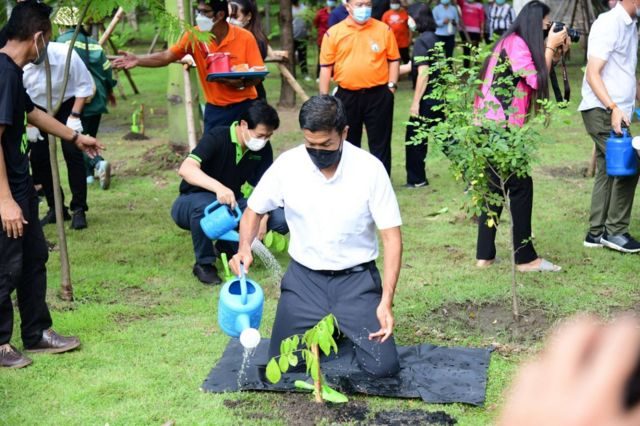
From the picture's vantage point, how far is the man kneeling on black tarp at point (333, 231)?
4.70 meters

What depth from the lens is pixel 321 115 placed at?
466 cm

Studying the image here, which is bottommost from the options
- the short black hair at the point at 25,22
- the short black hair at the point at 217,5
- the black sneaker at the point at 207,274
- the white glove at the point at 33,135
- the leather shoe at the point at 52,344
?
the black sneaker at the point at 207,274

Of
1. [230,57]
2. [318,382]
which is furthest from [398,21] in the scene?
[318,382]

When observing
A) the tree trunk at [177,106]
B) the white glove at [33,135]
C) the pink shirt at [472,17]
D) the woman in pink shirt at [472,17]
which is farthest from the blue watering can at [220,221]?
the pink shirt at [472,17]

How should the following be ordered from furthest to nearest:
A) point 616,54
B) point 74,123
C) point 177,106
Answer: point 177,106
point 74,123
point 616,54

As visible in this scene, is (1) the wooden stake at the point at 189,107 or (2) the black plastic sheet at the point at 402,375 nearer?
(2) the black plastic sheet at the point at 402,375

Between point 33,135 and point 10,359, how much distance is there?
3344mm

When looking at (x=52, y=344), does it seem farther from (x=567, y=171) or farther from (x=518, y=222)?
(x=567, y=171)

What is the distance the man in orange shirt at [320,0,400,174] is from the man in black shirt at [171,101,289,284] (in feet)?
6.57

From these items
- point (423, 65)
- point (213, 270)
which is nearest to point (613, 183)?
point (423, 65)

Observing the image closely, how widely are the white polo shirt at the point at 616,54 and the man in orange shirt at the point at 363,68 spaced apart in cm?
221

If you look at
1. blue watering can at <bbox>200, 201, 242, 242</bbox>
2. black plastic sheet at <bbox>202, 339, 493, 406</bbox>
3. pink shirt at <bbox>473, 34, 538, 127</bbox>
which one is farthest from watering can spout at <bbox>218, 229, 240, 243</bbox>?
pink shirt at <bbox>473, 34, 538, 127</bbox>

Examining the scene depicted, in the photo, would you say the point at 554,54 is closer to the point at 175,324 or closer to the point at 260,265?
the point at 260,265

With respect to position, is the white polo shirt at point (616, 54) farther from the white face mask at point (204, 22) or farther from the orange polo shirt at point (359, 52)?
the white face mask at point (204, 22)
